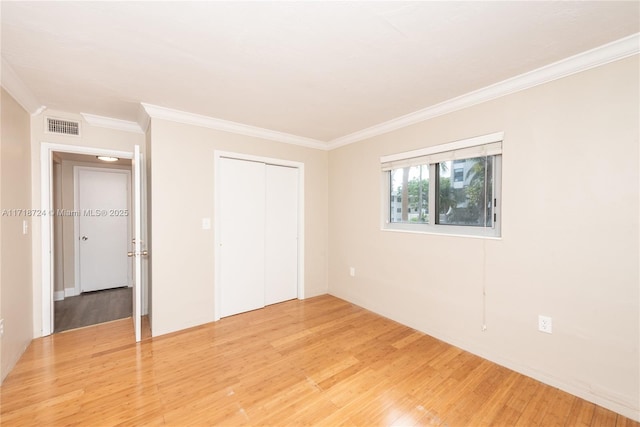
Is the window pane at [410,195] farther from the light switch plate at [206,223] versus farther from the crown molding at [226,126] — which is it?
the light switch plate at [206,223]

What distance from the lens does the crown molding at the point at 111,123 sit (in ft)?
10.0

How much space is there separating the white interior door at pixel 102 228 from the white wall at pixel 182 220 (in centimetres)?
249

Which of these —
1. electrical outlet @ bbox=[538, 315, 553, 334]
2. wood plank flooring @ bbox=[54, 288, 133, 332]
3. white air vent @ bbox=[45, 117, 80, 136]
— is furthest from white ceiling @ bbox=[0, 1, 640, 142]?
wood plank flooring @ bbox=[54, 288, 133, 332]

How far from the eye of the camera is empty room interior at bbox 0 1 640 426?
1.69 m

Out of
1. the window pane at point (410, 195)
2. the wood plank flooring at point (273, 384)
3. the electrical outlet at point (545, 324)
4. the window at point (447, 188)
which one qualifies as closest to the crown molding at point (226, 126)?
the window at point (447, 188)

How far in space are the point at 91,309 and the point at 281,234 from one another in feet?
9.34

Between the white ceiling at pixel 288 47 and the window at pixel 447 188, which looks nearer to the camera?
the white ceiling at pixel 288 47

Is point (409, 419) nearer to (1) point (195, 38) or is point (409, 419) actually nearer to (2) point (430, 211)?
(2) point (430, 211)

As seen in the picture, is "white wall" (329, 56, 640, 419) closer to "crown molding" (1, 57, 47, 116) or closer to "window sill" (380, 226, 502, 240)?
"window sill" (380, 226, 502, 240)

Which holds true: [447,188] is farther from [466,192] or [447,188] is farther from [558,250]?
[558,250]

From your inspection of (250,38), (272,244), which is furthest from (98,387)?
(250,38)

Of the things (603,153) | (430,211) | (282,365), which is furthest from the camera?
(430,211)

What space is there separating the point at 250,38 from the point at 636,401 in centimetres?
A: 343

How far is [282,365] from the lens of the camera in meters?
2.33
